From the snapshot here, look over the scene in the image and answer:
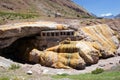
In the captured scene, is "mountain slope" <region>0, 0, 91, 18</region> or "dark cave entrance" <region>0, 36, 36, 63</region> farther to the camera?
"mountain slope" <region>0, 0, 91, 18</region>

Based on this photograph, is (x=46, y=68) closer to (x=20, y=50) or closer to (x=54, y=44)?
(x=54, y=44)

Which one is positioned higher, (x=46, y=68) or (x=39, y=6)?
(x=46, y=68)

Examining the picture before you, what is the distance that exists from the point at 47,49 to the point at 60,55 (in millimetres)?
3521

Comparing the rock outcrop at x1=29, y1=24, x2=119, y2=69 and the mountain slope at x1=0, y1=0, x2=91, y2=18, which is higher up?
the rock outcrop at x1=29, y1=24, x2=119, y2=69

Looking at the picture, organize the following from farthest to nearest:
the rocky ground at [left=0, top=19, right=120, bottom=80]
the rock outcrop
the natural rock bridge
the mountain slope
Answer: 1. the mountain slope
2. the natural rock bridge
3. the rock outcrop
4. the rocky ground at [left=0, top=19, right=120, bottom=80]

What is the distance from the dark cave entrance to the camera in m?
51.4

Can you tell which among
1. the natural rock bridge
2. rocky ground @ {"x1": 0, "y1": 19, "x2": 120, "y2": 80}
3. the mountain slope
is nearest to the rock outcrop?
the natural rock bridge

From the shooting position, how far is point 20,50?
53469 millimetres

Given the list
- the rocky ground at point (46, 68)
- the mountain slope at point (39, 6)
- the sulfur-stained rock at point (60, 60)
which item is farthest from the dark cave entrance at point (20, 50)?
the mountain slope at point (39, 6)

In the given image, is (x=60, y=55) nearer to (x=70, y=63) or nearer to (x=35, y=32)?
(x=70, y=63)

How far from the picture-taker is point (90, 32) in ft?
179

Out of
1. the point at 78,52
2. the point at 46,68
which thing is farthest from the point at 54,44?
the point at 46,68

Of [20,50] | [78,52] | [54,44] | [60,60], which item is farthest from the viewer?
[20,50]

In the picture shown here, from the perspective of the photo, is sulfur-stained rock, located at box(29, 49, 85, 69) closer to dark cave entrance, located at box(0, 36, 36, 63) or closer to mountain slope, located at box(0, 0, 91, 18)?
dark cave entrance, located at box(0, 36, 36, 63)
